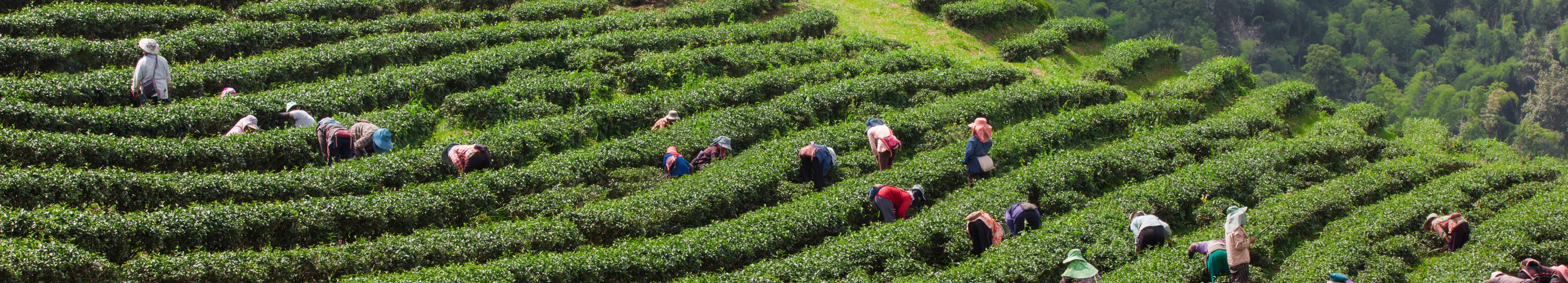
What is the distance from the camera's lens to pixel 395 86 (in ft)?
65.6

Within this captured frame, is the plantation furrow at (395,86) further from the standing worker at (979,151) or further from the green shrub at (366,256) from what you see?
the standing worker at (979,151)

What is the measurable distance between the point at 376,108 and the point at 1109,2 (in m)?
88.6

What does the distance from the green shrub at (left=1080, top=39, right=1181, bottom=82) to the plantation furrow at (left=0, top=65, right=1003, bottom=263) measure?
33.7ft

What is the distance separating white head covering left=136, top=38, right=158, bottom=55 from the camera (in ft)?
54.8

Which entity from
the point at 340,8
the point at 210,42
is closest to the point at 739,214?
the point at 210,42

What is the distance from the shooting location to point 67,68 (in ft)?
62.4

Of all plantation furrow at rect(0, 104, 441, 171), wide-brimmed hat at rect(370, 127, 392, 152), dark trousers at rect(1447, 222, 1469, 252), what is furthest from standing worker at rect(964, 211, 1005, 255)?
plantation furrow at rect(0, 104, 441, 171)

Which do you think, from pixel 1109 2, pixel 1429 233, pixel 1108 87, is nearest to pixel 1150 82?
pixel 1108 87

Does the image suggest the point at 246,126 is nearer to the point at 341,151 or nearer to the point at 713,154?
the point at 341,151

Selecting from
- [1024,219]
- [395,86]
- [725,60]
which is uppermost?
[395,86]

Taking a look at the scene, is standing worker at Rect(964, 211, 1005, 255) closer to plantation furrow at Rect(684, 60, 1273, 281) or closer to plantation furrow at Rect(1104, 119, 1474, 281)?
plantation furrow at Rect(684, 60, 1273, 281)

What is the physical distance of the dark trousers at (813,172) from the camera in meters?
A: 17.3

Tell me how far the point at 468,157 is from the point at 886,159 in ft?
23.8

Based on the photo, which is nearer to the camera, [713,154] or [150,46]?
[150,46]
